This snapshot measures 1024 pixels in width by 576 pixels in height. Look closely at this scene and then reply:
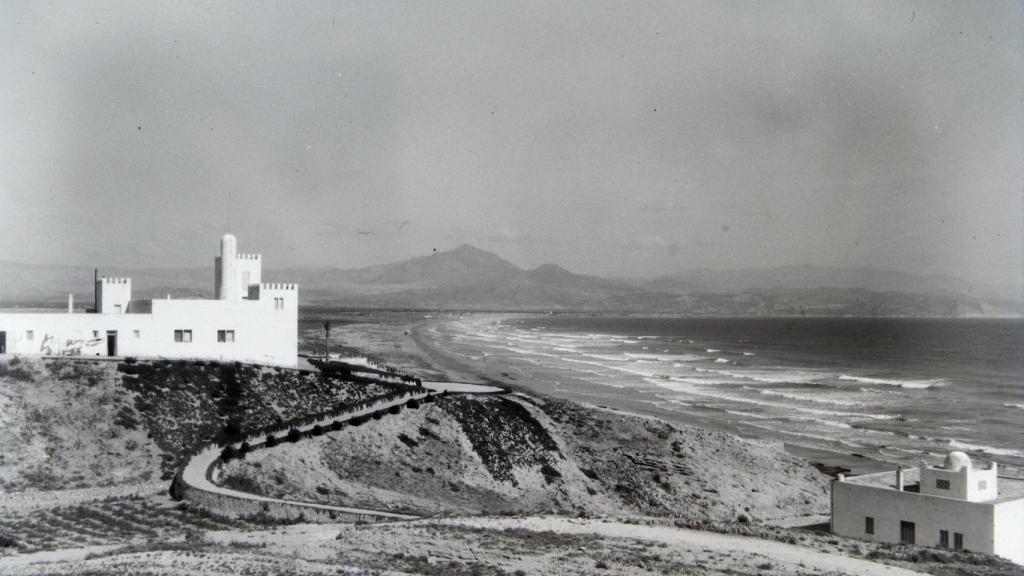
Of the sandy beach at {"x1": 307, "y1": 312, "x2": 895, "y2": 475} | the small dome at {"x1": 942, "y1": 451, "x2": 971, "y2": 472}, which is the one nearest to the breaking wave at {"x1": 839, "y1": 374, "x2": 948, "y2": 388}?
the sandy beach at {"x1": 307, "y1": 312, "x2": 895, "y2": 475}

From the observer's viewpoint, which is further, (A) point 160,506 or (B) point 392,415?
(B) point 392,415

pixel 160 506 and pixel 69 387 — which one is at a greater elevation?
pixel 69 387

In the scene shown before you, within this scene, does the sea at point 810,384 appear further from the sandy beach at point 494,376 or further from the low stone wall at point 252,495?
the low stone wall at point 252,495

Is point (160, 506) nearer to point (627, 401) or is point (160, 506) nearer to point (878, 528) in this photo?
point (878, 528)

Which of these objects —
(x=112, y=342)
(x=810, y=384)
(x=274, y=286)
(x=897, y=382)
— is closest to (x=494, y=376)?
(x=810, y=384)

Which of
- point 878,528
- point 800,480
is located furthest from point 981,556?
point 800,480
